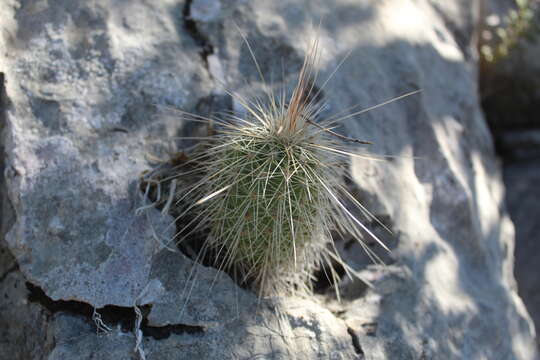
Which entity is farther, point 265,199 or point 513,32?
point 513,32

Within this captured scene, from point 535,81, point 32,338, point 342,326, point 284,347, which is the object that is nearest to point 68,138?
point 32,338

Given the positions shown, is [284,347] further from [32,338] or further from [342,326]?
[32,338]

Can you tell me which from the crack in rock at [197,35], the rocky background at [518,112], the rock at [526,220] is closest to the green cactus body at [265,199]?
the crack in rock at [197,35]

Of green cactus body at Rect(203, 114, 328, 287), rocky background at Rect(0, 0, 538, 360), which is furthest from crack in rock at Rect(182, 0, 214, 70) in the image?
green cactus body at Rect(203, 114, 328, 287)

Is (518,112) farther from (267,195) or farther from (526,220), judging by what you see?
(267,195)

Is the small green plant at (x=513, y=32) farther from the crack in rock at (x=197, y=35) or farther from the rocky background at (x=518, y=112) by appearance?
the crack in rock at (x=197, y=35)

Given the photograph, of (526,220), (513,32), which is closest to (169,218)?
A: (526,220)
